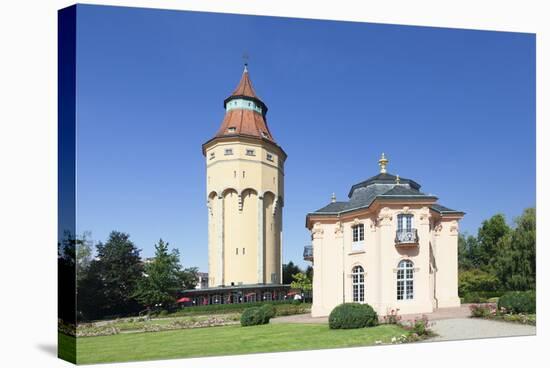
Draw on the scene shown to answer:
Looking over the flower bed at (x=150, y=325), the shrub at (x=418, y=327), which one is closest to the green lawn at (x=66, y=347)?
the flower bed at (x=150, y=325)

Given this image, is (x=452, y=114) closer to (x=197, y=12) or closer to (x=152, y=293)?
(x=197, y=12)

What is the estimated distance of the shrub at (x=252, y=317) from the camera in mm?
19828

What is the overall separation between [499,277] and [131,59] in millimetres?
13967

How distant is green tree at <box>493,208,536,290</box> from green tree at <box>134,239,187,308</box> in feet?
36.4

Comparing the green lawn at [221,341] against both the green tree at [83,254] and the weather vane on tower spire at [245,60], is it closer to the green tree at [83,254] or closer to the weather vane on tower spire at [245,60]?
the green tree at [83,254]

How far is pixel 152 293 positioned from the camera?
62.8ft

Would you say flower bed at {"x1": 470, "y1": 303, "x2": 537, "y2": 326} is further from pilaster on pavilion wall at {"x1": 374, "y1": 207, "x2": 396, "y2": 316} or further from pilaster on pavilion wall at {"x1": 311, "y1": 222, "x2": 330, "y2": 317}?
pilaster on pavilion wall at {"x1": 311, "y1": 222, "x2": 330, "y2": 317}

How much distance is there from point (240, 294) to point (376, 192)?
5.20m

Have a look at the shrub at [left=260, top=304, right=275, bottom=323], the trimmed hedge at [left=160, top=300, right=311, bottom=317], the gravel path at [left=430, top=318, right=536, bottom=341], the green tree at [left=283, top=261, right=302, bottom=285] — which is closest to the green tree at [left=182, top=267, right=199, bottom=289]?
the trimmed hedge at [left=160, top=300, right=311, bottom=317]

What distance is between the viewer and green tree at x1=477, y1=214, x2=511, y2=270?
22.6m

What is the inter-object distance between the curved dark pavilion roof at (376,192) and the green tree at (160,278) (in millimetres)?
4704

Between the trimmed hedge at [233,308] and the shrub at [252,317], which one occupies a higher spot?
the trimmed hedge at [233,308]

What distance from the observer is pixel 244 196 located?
70.9ft

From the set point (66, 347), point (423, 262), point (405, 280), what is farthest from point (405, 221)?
point (66, 347)
